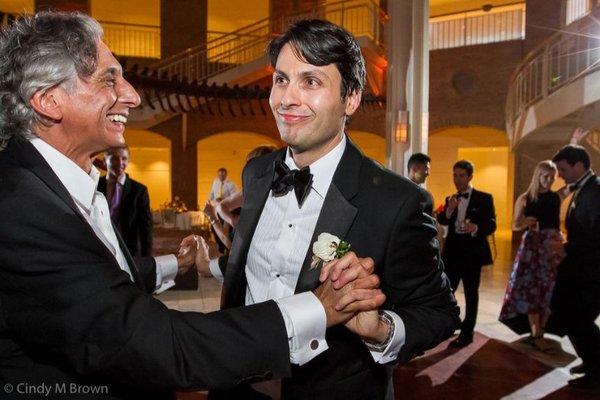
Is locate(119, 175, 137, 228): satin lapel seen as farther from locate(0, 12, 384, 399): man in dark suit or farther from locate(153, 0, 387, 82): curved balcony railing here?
locate(153, 0, 387, 82): curved balcony railing

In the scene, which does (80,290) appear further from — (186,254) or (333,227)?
(186,254)

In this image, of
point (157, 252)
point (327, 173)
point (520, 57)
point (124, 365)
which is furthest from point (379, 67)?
point (124, 365)

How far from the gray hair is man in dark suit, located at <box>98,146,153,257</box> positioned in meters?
3.41

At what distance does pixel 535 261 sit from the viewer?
522 centimetres

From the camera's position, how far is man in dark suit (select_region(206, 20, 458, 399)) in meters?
1.55

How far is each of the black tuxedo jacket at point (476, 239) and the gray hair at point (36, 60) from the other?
14.9ft

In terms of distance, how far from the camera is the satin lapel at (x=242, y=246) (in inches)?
70.2

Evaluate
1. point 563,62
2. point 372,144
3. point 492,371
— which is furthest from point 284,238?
point 372,144

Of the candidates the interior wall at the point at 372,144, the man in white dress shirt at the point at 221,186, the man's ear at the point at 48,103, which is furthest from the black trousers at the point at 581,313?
the interior wall at the point at 372,144

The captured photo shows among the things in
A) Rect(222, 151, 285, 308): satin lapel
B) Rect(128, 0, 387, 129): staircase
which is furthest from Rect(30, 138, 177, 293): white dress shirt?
Rect(128, 0, 387, 129): staircase

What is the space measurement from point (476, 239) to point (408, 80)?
12.2 ft

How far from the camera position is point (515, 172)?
549 inches

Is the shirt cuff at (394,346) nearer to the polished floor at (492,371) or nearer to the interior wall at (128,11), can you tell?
the polished floor at (492,371)

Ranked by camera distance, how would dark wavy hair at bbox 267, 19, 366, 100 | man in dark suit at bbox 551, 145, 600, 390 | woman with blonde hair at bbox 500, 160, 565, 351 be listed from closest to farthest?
dark wavy hair at bbox 267, 19, 366, 100, man in dark suit at bbox 551, 145, 600, 390, woman with blonde hair at bbox 500, 160, 565, 351
